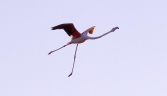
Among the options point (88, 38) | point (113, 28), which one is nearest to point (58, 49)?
point (88, 38)

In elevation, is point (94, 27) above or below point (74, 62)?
above

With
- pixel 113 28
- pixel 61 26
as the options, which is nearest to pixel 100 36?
pixel 113 28

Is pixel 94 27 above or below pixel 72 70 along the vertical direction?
above

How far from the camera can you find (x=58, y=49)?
22.9m

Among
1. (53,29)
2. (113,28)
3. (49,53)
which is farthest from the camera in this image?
(49,53)

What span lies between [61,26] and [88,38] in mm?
1384

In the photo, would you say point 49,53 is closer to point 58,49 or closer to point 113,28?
point 58,49

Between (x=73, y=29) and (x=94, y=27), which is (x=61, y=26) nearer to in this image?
(x=73, y=29)

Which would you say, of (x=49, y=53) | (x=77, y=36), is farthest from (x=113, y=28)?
(x=49, y=53)

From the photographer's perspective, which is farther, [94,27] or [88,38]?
[94,27]

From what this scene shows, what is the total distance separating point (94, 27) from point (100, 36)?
323 cm

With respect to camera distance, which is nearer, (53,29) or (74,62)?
(53,29)

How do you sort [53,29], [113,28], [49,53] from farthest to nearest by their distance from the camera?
[49,53] → [53,29] → [113,28]

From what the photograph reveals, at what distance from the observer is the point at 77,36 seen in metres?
22.1
